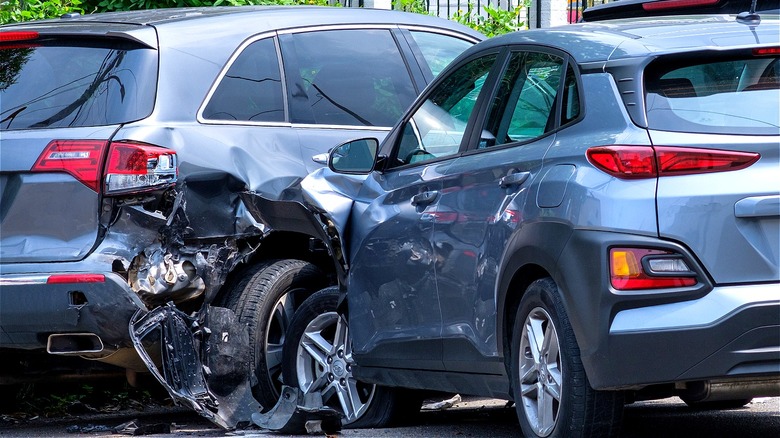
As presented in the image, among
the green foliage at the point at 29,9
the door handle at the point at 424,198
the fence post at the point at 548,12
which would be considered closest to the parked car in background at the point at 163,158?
the door handle at the point at 424,198

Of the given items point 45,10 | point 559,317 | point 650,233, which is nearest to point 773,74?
point 650,233

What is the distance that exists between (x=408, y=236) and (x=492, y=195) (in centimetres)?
81

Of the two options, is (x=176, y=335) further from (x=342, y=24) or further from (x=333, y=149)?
(x=342, y=24)

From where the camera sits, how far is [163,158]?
659 cm

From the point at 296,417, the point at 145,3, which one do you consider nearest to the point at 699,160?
the point at 296,417

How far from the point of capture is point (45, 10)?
9883mm

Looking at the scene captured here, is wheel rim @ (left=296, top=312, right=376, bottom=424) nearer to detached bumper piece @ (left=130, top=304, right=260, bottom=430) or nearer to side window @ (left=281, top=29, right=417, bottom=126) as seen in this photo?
detached bumper piece @ (left=130, top=304, right=260, bottom=430)

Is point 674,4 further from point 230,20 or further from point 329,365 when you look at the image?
point 329,365

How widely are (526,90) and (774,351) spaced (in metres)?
1.63

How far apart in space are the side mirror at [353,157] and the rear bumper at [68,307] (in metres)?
1.16

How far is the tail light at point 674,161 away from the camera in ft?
15.0

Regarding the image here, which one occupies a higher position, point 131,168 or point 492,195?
point 492,195

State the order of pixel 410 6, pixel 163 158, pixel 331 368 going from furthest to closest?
pixel 410 6, pixel 331 368, pixel 163 158

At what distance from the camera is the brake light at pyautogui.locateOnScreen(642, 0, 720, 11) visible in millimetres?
6770
